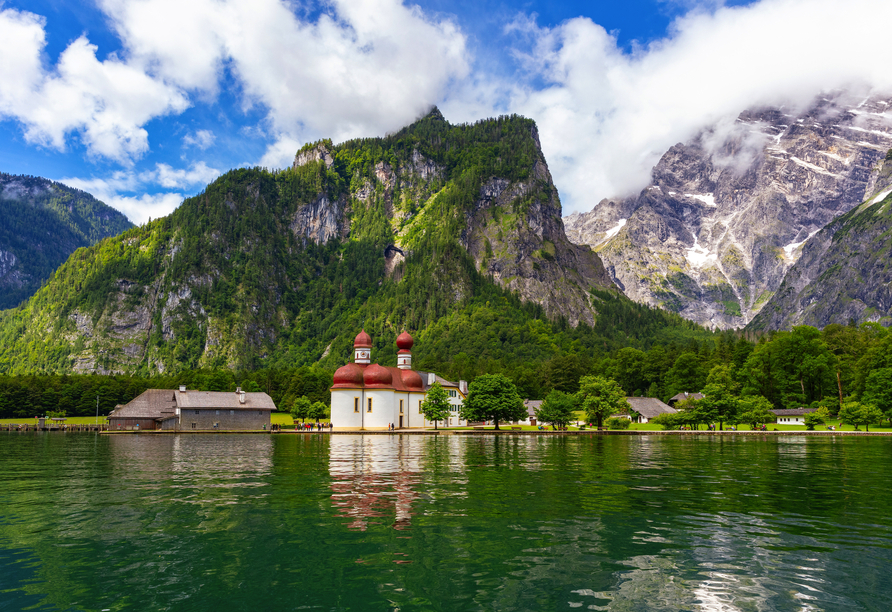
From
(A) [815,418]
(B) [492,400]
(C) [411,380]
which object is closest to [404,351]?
(C) [411,380]

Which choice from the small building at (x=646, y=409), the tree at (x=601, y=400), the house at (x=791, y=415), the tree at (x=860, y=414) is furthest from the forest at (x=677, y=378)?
the tree at (x=601, y=400)

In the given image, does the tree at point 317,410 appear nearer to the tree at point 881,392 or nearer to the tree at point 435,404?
the tree at point 435,404

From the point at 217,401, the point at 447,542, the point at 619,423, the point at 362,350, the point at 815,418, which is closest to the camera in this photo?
the point at 447,542

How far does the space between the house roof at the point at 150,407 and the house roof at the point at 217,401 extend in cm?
321

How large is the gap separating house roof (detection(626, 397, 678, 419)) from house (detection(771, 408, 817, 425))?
19.6 metres

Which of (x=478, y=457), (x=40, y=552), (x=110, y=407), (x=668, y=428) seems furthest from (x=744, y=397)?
(x=110, y=407)

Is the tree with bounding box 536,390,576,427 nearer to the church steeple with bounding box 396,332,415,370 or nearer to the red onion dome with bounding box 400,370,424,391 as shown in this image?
the red onion dome with bounding box 400,370,424,391

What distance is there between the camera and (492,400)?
109750mm

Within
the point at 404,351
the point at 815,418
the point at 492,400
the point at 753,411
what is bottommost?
the point at 815,418

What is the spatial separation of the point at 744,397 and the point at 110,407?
15114 cm

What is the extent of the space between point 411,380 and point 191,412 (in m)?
44.1

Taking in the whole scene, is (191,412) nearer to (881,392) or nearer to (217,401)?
(217,401)

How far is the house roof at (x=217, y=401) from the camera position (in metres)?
123

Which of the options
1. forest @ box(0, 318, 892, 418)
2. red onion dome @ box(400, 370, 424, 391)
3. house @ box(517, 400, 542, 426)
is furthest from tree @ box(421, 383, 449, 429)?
forest @ box(0, 318, 892, 418)
